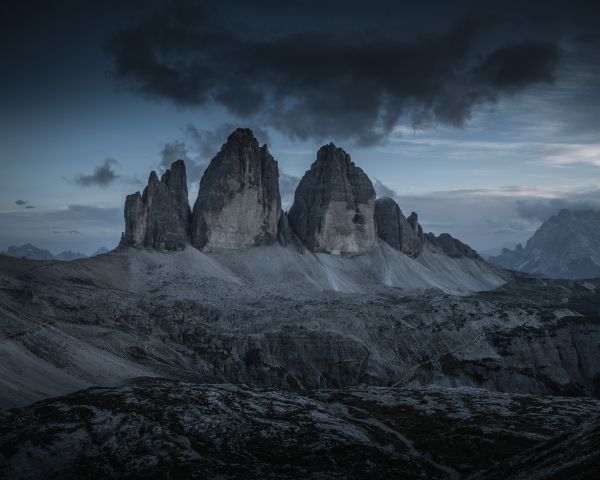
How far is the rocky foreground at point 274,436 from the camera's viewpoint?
178 feet

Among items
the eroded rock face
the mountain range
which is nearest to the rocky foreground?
the mountain range

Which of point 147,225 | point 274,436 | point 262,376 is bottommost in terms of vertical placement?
point 262,376

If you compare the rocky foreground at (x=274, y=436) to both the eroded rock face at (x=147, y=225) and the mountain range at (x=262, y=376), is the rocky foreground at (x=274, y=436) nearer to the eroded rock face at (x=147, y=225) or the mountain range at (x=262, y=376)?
the mountain range at (x=262, y=376)

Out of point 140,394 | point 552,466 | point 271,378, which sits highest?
point 552,466

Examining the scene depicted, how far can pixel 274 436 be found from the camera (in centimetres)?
6688

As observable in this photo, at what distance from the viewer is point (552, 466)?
36.4 metres

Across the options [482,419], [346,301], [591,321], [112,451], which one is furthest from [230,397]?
[591,321]

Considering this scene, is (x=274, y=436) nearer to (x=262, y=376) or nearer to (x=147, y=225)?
(x=262, y=376)

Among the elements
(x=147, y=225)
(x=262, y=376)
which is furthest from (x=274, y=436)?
(x=147, y=225)

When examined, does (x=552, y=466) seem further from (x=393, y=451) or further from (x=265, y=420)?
(x=265, y=420)

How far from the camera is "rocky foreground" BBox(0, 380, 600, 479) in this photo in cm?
5438

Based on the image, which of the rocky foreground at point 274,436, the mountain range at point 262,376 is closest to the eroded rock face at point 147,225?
the mountain range at point 262,376

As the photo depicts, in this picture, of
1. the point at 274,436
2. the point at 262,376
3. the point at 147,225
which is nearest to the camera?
the point at 274,436

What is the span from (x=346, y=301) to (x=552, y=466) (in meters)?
133
